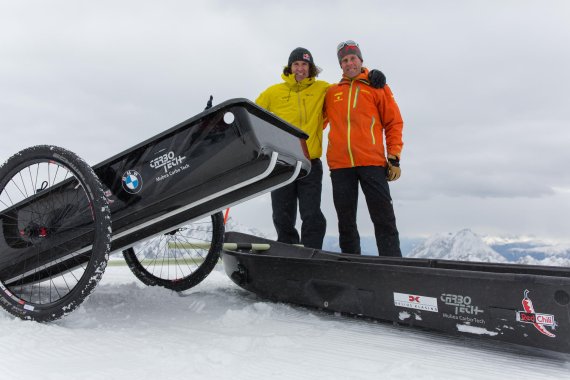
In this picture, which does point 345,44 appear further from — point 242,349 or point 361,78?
point 242,349

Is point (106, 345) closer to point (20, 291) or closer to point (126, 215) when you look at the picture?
point (126, 215)

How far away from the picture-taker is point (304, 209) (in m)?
4.62

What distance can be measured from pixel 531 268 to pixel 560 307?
0.91 meters

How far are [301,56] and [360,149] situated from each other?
3.80 feet

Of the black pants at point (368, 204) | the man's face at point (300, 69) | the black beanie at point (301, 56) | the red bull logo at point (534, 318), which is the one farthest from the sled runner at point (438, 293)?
the black beanie at point (301, 56)

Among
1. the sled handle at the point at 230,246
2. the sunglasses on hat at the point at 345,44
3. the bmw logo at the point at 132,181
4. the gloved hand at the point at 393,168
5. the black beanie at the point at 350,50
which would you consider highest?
the sunglasses on hat at the point at 345,44

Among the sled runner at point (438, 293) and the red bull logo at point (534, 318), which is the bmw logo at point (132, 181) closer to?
the sled runner at point (438, 293)

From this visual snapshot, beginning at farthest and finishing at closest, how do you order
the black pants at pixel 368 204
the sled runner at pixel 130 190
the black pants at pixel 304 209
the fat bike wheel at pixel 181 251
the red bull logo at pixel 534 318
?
the black pants at pixel 304 209 < the black pants at pixel 368 204 < the fat bike wheel at pixel 181 251 < the sled runner at pixel 130 190 < the red bull logo at pixel 534 318

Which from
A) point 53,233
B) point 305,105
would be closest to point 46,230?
point 53,233

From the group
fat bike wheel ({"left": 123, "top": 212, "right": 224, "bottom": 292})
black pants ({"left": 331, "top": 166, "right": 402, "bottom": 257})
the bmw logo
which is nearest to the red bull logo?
black pants ({"left": 331, "top": 166, "right": 402, "bottom": 257})

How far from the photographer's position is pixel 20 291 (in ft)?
11.1

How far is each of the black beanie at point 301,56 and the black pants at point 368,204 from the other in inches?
46.1

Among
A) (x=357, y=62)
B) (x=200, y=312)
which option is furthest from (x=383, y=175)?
(x=200, y=312)

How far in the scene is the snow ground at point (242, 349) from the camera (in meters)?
1.93
